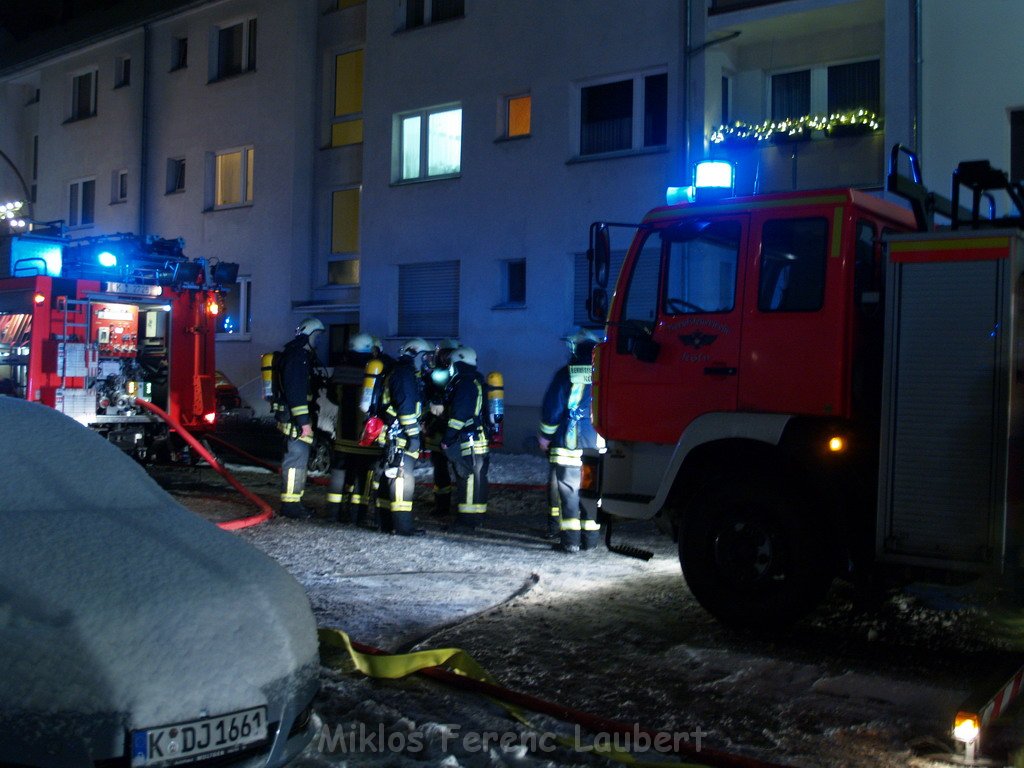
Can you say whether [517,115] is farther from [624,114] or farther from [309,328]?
[309,328]

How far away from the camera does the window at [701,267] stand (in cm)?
615

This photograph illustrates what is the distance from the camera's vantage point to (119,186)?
984 inches

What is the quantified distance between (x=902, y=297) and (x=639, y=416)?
173cm

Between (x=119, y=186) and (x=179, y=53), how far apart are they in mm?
3569

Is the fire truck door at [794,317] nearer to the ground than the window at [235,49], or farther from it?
nearer to the ground

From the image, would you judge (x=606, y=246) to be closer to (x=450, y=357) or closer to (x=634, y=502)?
(x=634, y=502)

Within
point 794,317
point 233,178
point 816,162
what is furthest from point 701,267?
point 233,178

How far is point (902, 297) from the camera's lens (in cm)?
551

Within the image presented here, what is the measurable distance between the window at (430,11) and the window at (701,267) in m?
13.5

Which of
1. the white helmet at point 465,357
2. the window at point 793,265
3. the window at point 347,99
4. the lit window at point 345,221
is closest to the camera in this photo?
the window at point 793,265

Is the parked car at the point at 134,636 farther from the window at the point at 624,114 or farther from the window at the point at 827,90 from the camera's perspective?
the window at the point at 624,114

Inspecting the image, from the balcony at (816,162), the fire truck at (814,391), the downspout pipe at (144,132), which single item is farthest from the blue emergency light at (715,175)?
the downspout pipe at (144,132)

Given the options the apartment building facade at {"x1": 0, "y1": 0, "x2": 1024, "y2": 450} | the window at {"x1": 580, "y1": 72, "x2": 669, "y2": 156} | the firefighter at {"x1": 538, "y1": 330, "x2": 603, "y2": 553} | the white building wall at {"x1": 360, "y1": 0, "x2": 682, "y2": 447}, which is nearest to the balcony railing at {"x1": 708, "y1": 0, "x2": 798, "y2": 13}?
the apartment building facade at {"x1": 0, "y1": 0, "x2": 1024, "y2": 450}

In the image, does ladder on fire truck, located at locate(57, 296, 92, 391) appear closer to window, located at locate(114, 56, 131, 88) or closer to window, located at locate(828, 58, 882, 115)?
window, located at locate(828, 58, 882, 115)
